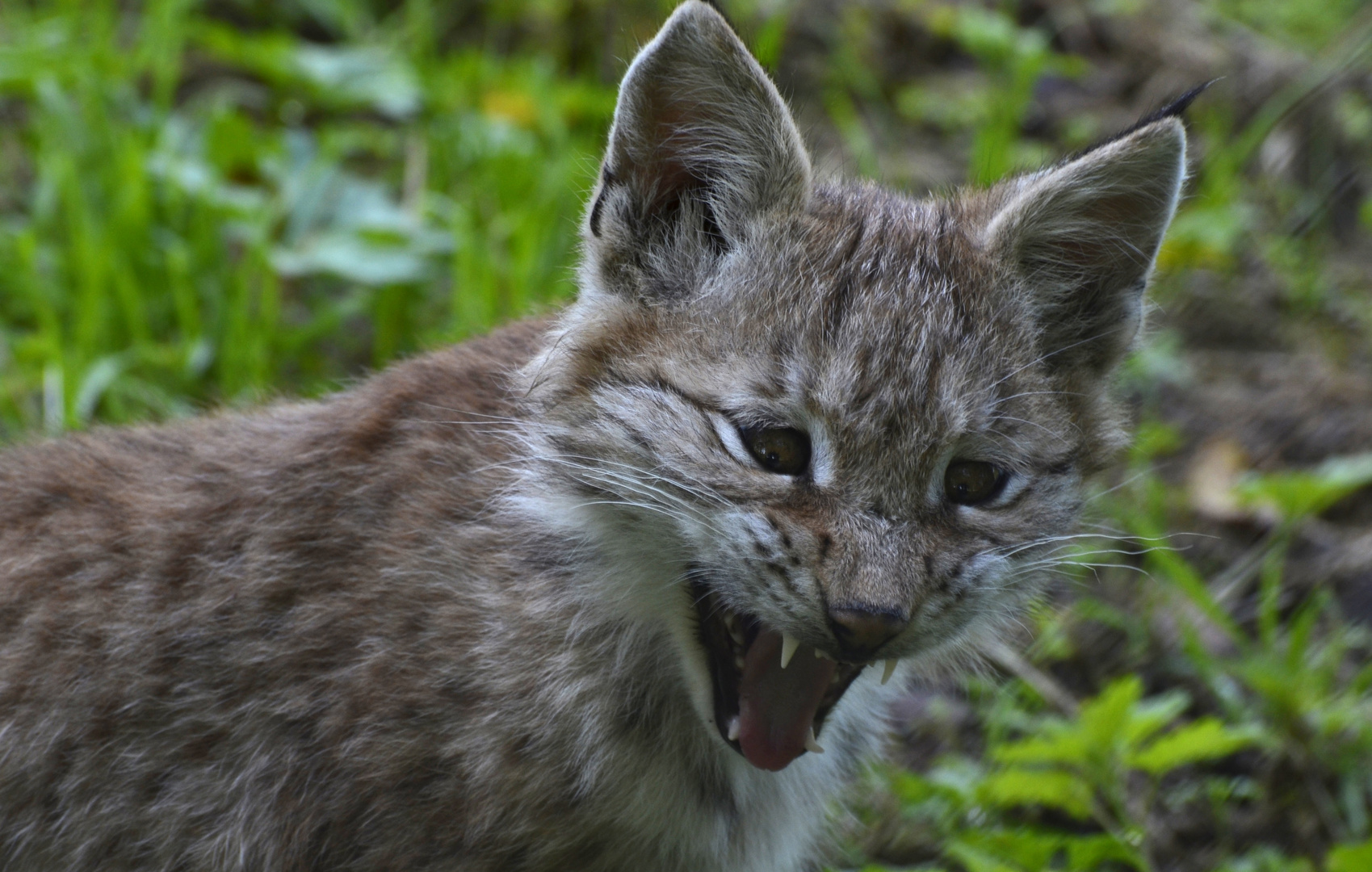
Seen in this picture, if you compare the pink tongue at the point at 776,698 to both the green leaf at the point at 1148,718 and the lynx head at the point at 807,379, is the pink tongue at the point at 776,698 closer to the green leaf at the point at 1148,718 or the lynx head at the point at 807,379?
the lynx head at the point at 807,379

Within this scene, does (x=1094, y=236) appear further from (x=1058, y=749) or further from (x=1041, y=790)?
(x=1041, y=790)

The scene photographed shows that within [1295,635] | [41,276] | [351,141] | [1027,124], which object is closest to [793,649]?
[1295,635]

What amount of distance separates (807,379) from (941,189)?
1442 millimetres

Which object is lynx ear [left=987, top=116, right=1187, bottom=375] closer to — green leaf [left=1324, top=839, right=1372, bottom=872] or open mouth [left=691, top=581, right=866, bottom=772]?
open mouth [left=691, top=581, right=866, bottom=772]

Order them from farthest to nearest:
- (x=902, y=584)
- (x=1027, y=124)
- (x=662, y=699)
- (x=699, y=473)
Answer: (x=1027, y=124) < (x=662, y=699) < (x=699, y=473) < (x=902, y=584)

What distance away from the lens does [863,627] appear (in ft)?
8.70

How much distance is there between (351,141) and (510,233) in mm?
1311

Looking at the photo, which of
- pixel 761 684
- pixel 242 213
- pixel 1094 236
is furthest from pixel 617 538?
pixel 242 213

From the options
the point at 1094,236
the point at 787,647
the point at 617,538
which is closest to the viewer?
the point at 787,647

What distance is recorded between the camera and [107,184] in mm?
5656

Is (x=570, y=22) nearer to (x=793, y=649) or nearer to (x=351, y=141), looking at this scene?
(x=351, y=141)

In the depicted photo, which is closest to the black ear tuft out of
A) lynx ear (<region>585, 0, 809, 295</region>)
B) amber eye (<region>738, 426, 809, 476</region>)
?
lynx ear (<region>585, 0, 809, 295</region>)

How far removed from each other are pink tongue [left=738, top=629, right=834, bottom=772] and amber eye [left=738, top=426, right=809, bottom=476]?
0.42 m

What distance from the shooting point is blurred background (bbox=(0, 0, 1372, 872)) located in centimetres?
417
